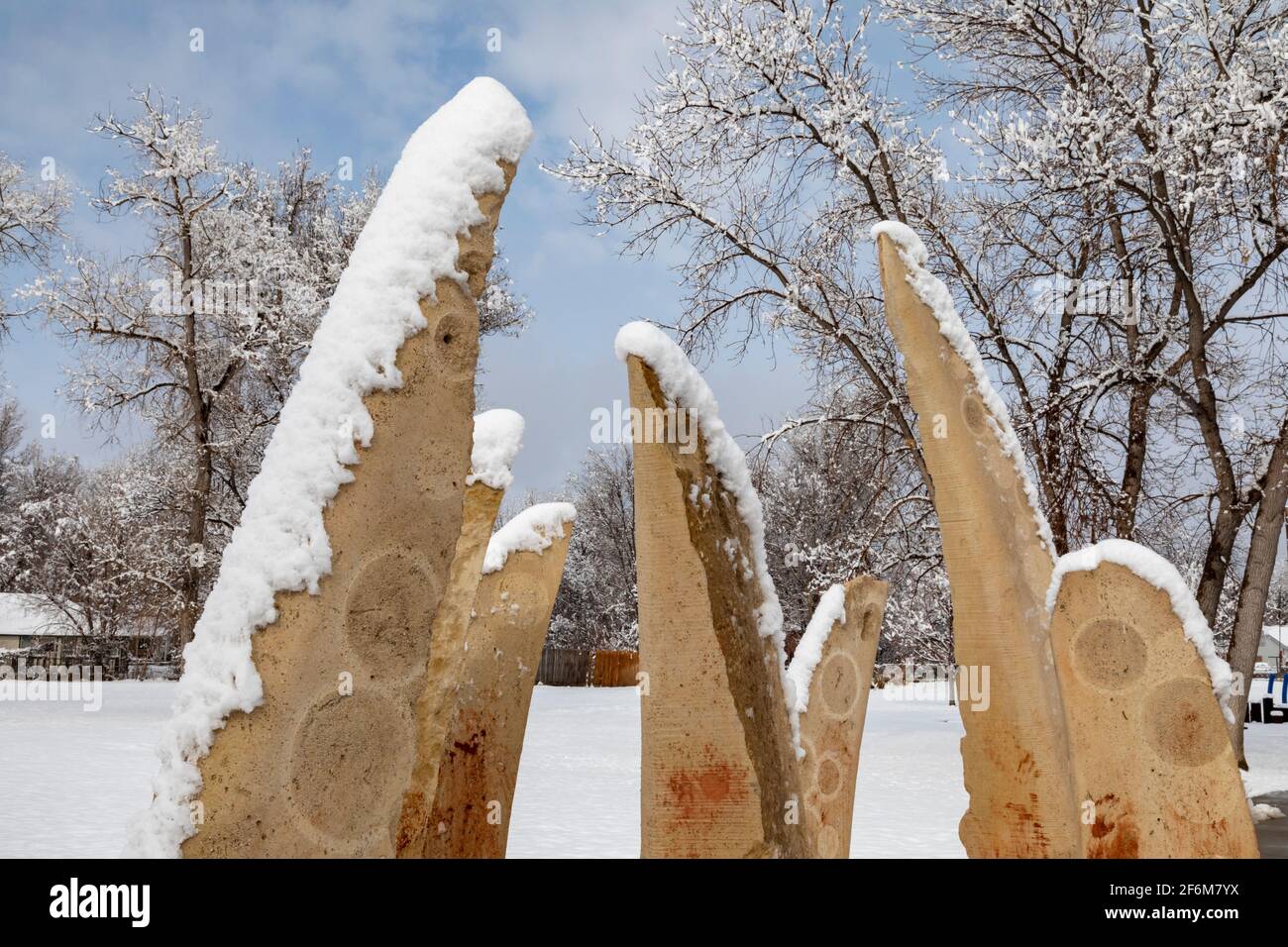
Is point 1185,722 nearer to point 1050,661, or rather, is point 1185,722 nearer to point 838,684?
point 1050,661

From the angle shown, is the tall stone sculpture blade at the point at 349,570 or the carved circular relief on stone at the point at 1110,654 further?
the carved circular relief on stone at the point at 1110,654

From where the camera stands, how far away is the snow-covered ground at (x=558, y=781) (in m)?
7.71

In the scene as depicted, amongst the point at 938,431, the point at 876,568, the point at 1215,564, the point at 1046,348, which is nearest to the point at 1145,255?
the point at 1046,348

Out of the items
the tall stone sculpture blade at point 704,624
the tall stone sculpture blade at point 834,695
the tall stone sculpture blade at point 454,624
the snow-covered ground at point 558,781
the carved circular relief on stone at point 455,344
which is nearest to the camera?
the carved circular relief on stone at point 455,344

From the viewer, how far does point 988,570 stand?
13.2 ft

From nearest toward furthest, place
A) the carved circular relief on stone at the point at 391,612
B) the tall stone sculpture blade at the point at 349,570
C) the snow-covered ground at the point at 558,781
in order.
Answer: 1. the tall stone sculpture blade at the point at 349,570
2. the carved circular relief on stone at the point at 391,612
3. the snow-covered ground at the point at 558,781

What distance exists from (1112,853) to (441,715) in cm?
238

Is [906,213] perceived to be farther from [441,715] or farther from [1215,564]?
[441,715]

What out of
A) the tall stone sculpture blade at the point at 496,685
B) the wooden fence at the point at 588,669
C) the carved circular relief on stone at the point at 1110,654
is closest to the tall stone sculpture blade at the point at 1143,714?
the carved circular relief on stone at the point at 1110,654

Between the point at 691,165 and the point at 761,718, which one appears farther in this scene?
the point at 691,165

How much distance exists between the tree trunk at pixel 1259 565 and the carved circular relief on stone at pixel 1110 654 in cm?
897

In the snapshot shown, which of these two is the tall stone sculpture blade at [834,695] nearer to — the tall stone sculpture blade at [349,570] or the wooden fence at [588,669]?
the tall stone sculpture blade at [349,570]

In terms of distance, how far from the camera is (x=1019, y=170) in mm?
12336

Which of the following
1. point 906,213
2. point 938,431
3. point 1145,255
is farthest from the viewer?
point 906,213
